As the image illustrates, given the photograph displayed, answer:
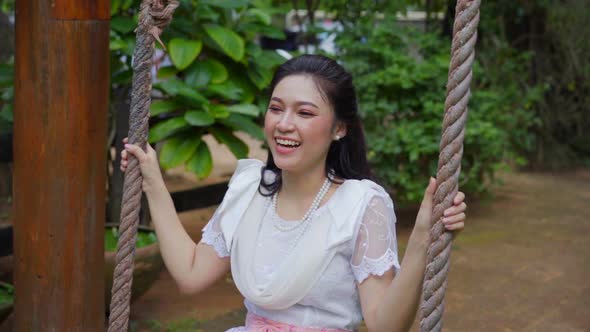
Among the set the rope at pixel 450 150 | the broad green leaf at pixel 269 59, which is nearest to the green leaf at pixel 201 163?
→ the broad green leaf at pixel 269 59

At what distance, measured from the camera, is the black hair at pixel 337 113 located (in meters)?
2.06

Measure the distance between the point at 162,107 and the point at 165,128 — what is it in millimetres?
127

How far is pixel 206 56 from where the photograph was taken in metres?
4.19

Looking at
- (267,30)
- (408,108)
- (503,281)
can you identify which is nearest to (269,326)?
(267,30)

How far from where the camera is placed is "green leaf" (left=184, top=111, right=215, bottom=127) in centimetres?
377

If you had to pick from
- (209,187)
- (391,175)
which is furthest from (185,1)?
(391,175)

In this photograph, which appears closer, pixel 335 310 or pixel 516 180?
pixel 335 310

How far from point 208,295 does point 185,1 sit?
58.1 inches

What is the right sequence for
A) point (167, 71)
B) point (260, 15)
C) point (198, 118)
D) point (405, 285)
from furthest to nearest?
point (260, 15), point (167, 71), point (198, 118), point (405, 285)

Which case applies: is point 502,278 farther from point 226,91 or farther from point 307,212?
point 307,212

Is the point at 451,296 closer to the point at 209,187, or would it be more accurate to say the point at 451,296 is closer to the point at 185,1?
the point at 209,187

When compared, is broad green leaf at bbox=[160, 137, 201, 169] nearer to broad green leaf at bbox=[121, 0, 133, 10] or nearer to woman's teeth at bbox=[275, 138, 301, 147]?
broad green leaf at bbox=[121, 0, 133, 10]

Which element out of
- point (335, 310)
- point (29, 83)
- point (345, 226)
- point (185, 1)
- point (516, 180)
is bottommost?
point (516, 180)

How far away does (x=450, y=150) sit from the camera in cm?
152
